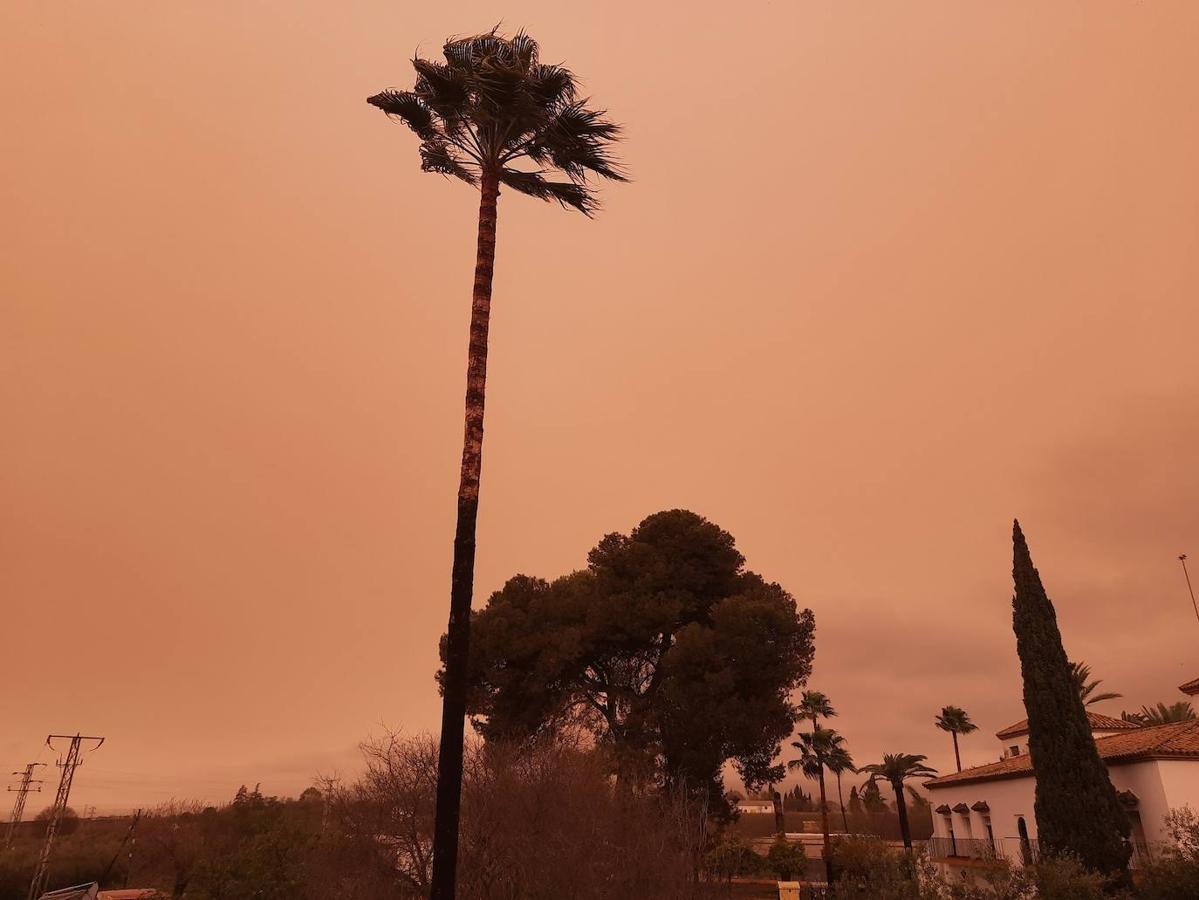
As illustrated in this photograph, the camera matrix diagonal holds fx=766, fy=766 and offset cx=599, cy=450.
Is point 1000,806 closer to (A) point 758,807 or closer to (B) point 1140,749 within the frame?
(B) point 1140,749

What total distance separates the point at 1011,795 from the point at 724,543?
16.3 m

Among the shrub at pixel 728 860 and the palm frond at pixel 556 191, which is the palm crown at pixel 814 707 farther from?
the palm frond at pixel 556 191

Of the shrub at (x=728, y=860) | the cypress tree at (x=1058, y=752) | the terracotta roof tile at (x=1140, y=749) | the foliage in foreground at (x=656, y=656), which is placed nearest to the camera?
the shrub at (x=728, y=860)

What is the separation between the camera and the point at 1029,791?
31172 mm

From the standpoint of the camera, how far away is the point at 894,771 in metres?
53.5

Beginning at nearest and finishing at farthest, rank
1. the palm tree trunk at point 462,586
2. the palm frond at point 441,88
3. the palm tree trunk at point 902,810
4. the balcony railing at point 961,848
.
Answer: the palm tree trunk at point 462,586 → the palm frond at point 441,88 → the balcony railing at point 961,848 → the palm tree trunk at point 902,810

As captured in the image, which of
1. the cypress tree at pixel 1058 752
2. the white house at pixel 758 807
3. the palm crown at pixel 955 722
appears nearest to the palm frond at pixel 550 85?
the cypress tree at pixel 1058 752

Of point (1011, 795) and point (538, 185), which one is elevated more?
point (538, 185)

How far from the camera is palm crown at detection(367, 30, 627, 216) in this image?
1370cm

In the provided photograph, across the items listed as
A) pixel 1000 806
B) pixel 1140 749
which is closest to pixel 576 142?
pixel 1140 749

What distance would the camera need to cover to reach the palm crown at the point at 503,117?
1370 cm

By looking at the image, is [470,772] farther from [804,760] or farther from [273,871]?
[804,760]

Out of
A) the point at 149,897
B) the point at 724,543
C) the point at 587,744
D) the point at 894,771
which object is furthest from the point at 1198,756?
the point at 149,897

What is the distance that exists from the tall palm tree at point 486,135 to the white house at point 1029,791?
23.9m
